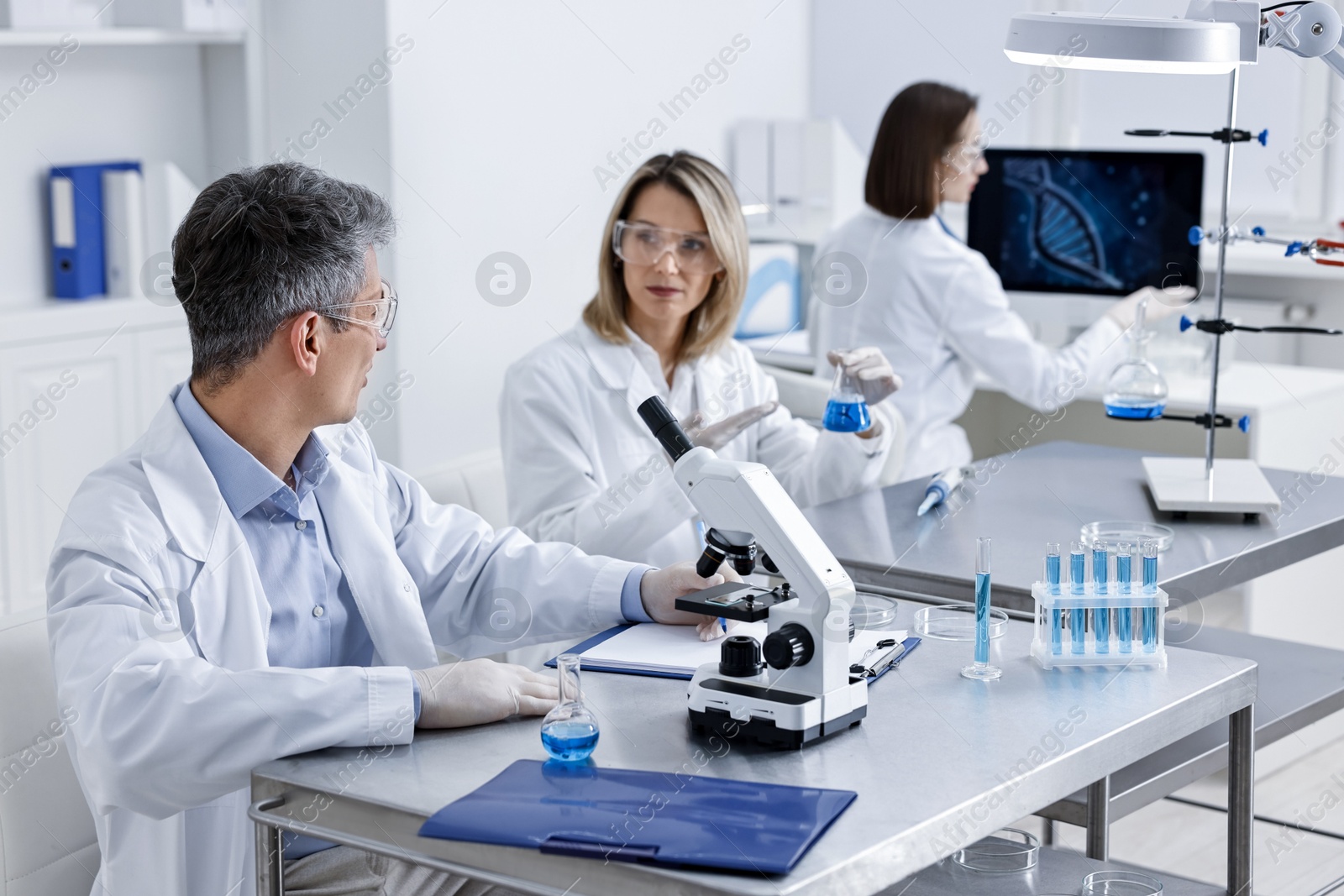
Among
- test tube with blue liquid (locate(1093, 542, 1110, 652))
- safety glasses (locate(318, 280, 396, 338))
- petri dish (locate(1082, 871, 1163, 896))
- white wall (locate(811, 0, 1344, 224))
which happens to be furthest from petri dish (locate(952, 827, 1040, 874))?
white wall (locate(811, 0, 1344, 224))

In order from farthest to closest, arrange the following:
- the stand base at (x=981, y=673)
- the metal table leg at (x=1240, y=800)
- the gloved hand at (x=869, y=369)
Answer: the gloved hand at (x=869, y=369) < the metal table leg at (x=1240, y=800) < the stand base at (x=981, y=673)

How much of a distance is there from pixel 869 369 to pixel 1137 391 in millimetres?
446

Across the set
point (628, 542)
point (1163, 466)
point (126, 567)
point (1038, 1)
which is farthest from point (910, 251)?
point (126, 567)

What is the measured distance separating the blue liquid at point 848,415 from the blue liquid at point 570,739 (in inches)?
46.5

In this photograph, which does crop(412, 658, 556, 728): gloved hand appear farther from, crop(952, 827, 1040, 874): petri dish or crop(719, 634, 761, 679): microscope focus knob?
crop(952, 827, 1040, 874): petri dish

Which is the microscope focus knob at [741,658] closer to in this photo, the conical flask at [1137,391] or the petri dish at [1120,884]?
the petri dish at [1120,884]

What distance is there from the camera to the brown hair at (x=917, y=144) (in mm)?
3340

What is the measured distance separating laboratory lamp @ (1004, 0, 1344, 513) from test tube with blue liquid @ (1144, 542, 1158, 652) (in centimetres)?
66

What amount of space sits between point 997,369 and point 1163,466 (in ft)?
2.75

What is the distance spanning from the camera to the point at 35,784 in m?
1.65

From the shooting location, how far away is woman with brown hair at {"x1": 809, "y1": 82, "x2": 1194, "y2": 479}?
3.31 meters

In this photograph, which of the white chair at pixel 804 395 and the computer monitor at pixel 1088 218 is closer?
the white chair at pixel 804 395

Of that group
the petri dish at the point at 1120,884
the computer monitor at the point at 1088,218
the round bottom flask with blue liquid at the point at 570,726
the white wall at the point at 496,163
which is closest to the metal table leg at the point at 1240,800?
the petri dish at the point at 1120,884

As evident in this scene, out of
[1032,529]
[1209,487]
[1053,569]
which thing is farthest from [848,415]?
[1053,569]
